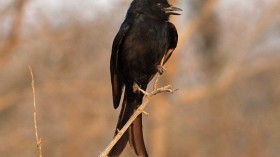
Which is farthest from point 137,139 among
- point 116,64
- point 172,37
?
point 172,37

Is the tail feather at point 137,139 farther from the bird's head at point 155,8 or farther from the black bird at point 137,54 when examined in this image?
the bird's head at point 155,8

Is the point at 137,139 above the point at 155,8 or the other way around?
the other way around

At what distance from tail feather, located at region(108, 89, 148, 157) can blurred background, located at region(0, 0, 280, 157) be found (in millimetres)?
5511

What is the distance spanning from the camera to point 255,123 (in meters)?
13.9

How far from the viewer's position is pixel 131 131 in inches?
253

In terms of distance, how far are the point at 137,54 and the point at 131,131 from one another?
2.32 ft

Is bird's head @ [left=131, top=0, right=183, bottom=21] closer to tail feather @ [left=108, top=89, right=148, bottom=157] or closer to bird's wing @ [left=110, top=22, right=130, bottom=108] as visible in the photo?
bird's wing @ [left=110, top=22, right=130, bottom=108]

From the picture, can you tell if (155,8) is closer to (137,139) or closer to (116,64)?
(116,64)

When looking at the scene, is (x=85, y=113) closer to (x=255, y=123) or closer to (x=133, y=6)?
(x=255, y=123)

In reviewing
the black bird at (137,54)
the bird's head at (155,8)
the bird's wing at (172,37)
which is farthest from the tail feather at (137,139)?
the bird's head at (155,8)

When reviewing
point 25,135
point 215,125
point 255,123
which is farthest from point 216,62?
point 25,135

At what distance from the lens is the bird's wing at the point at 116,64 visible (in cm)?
637

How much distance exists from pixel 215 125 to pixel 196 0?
365cm

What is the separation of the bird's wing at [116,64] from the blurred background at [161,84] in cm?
562
